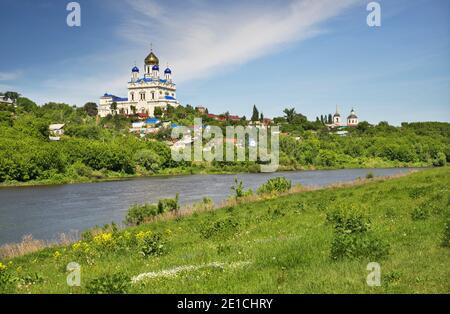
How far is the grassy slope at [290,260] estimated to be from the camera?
9.81m

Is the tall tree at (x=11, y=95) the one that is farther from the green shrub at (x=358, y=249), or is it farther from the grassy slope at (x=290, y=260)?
the green shrub at (x=358, y=249)

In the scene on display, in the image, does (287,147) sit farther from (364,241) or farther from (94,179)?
(364,241)

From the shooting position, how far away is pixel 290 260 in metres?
12.3

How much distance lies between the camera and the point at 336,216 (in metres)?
17.9

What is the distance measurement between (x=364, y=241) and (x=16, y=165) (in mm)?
75164

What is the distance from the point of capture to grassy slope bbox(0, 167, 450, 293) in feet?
32.2

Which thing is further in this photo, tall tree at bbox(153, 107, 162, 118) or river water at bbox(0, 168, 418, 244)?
tall tree at bbox(153, 107, 162, 118)

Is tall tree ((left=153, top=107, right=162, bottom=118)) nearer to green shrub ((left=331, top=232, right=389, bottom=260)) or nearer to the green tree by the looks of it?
the green tree

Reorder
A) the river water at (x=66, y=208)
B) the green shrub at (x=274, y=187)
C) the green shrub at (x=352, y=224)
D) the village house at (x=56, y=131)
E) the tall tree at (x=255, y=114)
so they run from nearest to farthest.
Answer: the green shrub at (x=352, y=224), the river water at (x=66, y=208), the green shrub at (x=274, y=187), the village house at (x=56, y=131), the tall tree at (x=255, y=114)

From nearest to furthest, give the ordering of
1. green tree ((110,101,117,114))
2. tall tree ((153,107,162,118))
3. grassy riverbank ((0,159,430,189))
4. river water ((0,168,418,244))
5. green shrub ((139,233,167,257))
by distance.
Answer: green shrub ((139,233,167,257)) < river water ((0,168,418,244)) < grassy riverbank ((0,159,430,189)) < tall tree ((153,107,162,118)) < green tree ((110,101,117,114))

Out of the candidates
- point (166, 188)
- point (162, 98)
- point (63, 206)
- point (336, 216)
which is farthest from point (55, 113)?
point (336, 216)

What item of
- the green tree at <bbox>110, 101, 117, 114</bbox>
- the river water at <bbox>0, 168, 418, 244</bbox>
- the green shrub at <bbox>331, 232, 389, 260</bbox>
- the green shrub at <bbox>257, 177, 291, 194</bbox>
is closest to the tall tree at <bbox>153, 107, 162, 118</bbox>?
the green tree at <bbox>110, 101, 117, 114</bbox>

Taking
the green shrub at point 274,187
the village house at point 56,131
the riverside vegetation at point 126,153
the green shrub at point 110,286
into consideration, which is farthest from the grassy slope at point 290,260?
the village house at point 56,131

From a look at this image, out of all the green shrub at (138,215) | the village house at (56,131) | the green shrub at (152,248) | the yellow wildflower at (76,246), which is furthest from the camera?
the village house at (56,131)
